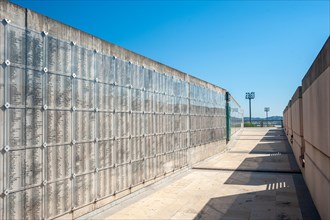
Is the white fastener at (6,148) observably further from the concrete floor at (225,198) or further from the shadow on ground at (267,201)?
the shadow on ground at (267,201)

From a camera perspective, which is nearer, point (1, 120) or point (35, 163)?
point (1, 120)

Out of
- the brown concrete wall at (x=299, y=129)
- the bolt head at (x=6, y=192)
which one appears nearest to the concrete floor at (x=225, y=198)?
the brown concrete wall at (x=299, y=129)

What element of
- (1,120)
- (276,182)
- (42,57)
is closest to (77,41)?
(42,57)

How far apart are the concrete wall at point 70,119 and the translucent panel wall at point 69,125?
0.02 meters

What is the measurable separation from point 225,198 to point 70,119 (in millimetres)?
4796

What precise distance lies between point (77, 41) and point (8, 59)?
73.8 inches

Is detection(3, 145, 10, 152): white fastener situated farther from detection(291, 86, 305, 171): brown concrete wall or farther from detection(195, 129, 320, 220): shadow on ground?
detection(291, 86, 305, 171): brown concrete wall

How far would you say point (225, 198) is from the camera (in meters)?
8.64

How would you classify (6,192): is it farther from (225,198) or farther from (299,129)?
(299,129)

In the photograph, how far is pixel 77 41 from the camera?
660 cm

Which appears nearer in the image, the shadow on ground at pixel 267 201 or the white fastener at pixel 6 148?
the white fastener at pixel 6 148

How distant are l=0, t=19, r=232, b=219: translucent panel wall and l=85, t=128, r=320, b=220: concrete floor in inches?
25.0

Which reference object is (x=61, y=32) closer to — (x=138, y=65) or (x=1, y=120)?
(x=1, y=120)

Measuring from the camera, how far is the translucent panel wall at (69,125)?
5.05 meters
